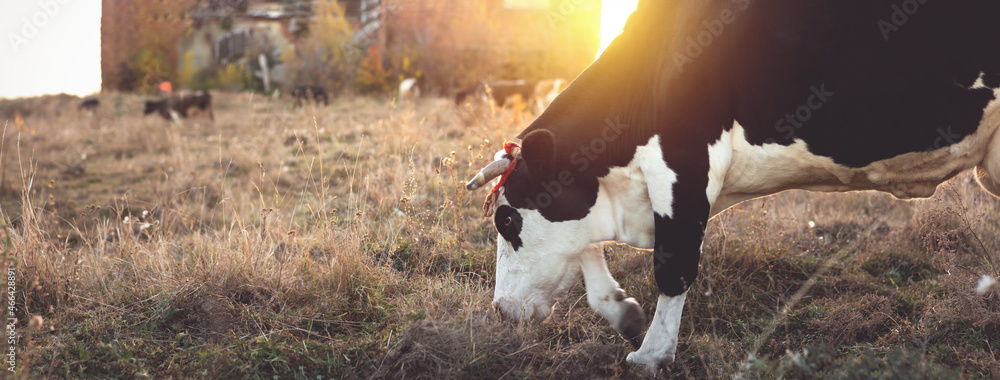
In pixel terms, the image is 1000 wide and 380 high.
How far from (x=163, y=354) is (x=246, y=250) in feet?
2.43

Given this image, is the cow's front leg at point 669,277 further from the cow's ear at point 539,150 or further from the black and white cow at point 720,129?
the cow's ear at point 539,150

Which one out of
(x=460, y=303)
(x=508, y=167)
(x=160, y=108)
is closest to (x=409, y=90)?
(x=160, y=108)

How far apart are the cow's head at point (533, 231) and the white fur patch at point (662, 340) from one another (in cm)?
43

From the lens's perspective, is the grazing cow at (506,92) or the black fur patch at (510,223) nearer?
the black fur patch at (510,223)

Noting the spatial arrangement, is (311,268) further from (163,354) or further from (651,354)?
(651,354)

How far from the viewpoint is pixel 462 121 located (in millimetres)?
8828

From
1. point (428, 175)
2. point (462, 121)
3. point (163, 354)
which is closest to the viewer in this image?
point (163, 354)

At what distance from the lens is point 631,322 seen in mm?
2947

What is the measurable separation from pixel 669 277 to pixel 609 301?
1.15 feet

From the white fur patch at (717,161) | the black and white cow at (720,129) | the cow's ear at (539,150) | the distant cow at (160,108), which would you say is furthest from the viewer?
the distant cow at (160,108)

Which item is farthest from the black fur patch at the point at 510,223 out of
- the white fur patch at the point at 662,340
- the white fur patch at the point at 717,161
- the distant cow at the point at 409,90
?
the distant cow at the point at 409,90

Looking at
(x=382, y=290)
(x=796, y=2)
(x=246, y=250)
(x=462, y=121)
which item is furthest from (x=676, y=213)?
(x=462, y=121)

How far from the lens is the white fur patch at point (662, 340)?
282cm

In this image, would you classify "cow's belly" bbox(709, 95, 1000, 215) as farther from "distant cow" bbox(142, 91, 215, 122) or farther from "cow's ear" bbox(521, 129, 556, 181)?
"distant cow" bbox(142, 91, 215, 122)
